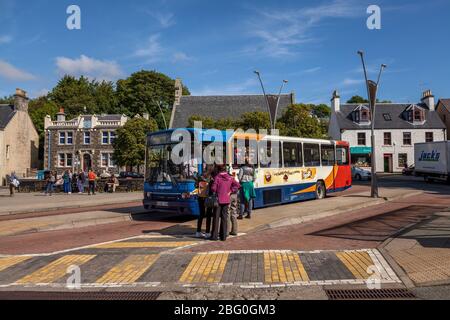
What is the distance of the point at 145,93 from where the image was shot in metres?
70.8

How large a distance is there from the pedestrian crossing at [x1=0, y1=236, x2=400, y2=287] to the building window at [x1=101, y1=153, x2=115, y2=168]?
46.8 m

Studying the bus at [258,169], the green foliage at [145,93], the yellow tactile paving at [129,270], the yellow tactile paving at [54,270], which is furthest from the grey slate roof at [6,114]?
the yellow tactile paving at [129,270]

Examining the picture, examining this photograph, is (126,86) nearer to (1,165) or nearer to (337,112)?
(1,165)

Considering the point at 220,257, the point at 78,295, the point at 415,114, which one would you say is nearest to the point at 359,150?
the point at 415,114

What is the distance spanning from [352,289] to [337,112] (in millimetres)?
52322

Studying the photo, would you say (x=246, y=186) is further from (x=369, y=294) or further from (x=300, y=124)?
(x=300, y=124)

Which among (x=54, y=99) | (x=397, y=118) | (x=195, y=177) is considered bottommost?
(x=195, y=177)

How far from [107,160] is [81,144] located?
4522 mm

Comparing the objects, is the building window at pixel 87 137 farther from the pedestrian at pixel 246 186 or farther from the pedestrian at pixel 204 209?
the pedestrian at pixel 204 209

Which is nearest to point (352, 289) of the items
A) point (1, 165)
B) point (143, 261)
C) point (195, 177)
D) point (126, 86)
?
point (143, 261)

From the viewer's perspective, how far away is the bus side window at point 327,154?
59.9ft

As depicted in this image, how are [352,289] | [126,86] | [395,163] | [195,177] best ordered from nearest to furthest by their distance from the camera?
[352,289], [195,177], [395,163], [126,86]
